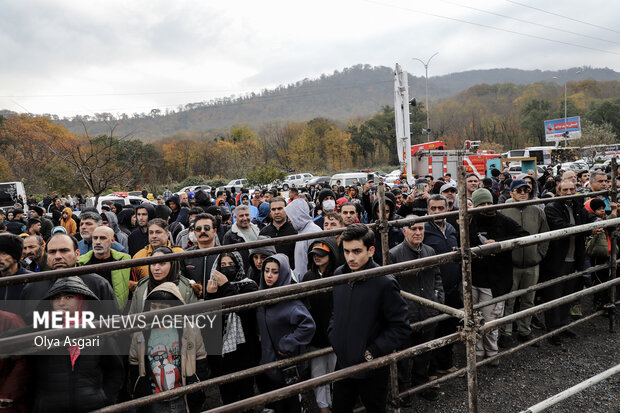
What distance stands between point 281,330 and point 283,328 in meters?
0.02

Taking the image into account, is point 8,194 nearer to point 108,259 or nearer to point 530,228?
point 108,259

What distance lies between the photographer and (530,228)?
168 inches

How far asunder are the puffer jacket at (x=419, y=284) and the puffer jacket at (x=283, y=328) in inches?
39.3

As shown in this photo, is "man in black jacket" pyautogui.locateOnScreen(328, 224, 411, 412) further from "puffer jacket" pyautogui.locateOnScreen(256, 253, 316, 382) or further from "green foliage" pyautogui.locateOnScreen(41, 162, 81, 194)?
"green foliage" pyautogui.locateOnScreen(41, 162, 81, 194)

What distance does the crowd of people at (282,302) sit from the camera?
2.09 m

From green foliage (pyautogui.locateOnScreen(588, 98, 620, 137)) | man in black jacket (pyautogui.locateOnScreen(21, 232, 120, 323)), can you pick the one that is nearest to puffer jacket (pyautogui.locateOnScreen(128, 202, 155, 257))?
man in black jacket (pyautogui.locateOnScreen(21, 232, 120, 323))

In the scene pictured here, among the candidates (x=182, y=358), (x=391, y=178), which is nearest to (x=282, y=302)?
(x=182, y=358)

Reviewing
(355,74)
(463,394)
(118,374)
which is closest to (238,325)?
(118,374)

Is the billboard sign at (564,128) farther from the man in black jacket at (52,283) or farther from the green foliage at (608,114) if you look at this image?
the man in black jacket at (52,283)

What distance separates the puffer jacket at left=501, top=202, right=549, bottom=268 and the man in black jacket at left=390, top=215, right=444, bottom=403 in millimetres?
1257

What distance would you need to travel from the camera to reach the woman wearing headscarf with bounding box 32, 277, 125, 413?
6.11ft

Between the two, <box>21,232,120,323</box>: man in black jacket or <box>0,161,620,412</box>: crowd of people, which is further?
<box>21,232,120,323</box>: man in black jacket

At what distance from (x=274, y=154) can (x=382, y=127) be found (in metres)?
15.6

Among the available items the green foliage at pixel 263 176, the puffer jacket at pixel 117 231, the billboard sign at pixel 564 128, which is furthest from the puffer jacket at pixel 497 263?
the billboard sign at pixel 564 128
